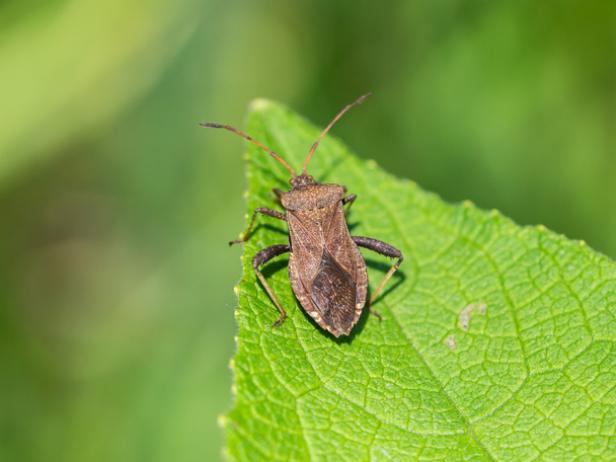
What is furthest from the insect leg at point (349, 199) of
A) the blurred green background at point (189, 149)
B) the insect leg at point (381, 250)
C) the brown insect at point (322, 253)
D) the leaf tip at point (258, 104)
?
the blurred green background at point (189, 149)

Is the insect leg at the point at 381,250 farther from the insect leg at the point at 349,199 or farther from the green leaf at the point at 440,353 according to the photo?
the insect leg at the point at 349,199

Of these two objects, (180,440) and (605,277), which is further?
(180,440)

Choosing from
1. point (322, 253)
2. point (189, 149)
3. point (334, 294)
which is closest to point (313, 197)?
point (322, 253)

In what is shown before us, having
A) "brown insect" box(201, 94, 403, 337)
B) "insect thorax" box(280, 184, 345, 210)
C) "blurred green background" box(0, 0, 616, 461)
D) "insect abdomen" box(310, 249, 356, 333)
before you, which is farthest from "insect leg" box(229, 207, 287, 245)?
"blurred green background" box(0, 0, 616, 461)

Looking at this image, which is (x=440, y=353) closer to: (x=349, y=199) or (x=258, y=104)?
(x=349, y=199)

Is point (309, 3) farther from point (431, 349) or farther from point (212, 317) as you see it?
point (431, 349)

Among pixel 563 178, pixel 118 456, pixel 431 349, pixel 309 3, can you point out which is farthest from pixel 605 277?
pixel 309 3
